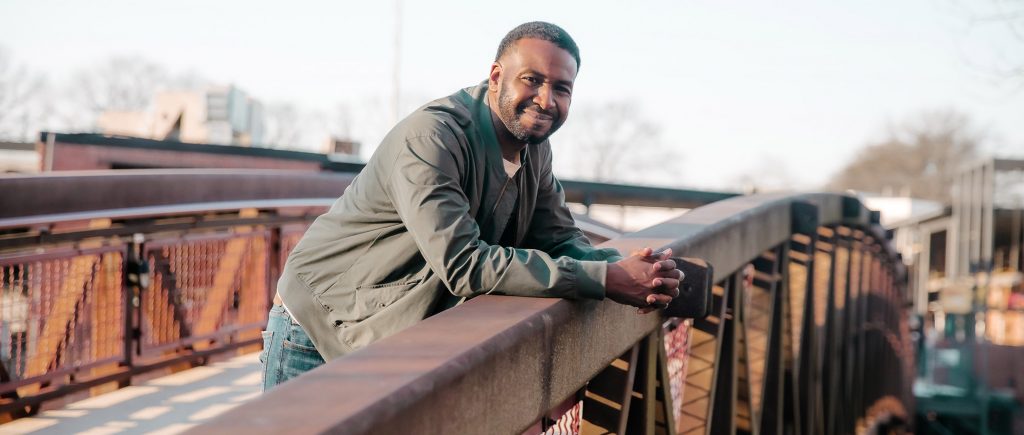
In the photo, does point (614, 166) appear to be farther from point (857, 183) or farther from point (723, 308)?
point (723, 308)

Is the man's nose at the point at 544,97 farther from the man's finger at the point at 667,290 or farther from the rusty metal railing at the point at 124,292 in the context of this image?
the rusty metal railing at the point at 124,292

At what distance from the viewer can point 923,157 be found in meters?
71.4

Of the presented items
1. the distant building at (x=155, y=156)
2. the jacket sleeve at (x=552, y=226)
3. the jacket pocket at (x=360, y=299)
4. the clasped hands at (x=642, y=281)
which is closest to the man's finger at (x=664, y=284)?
the clasped hands at (x=642, y=281)

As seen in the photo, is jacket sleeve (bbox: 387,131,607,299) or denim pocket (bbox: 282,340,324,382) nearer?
jacket sleeve (bbox: 387,131,607,299)

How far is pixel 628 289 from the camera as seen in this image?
2.58 meters

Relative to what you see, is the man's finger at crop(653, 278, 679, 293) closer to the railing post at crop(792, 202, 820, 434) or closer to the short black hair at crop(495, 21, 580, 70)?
the short black hair at crop(495, 21, 580, 70)

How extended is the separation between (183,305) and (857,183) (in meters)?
75.2

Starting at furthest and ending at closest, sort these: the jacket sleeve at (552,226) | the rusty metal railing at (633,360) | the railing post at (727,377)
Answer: the railing post at (727,377) → the jacket sleeve at (552,226) → the rusty metal railing at (633,360)

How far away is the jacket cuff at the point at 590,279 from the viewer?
2.48 m

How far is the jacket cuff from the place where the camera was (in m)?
2.48

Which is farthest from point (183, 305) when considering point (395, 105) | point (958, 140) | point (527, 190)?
point (958, 140)

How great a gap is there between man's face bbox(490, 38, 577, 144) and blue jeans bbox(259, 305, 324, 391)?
0.83m

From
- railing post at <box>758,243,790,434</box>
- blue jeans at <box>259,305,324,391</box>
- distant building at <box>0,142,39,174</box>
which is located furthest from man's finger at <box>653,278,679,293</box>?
distant building at <box>0,142,39,174</box>

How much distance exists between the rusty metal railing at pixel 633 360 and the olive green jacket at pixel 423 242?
11cm
